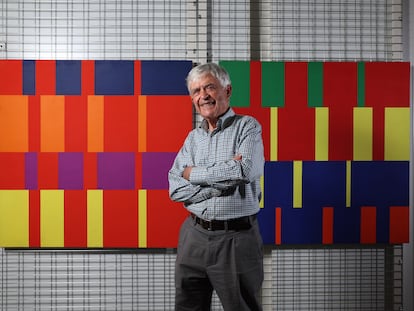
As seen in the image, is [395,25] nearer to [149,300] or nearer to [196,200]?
[196,200]

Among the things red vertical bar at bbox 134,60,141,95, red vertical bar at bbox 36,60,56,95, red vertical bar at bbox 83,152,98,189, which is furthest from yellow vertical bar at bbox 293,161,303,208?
red vertical bar at bbox 36,60,56,95

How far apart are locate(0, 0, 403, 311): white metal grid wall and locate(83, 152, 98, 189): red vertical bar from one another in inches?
13.0

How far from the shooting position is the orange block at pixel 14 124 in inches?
78.5

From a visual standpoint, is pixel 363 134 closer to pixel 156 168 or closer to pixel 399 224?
pixel 399 224

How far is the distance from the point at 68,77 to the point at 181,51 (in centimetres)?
52

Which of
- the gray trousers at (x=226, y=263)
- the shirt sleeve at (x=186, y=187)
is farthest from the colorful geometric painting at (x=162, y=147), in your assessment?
the gray trousers at (x=226, y=263)

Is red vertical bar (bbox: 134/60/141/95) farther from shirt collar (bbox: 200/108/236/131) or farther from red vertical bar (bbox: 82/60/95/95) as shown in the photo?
shirt collar (bbox: 200/108/236/131)

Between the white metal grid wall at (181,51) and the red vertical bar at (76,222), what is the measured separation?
8 centimetres

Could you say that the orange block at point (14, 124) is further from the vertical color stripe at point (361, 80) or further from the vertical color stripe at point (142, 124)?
the vertical color stripe at point (361, 80)

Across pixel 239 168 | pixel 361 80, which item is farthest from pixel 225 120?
pixel 361 80

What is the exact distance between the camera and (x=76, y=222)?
6.63 ft

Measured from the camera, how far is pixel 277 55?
81.8 inches

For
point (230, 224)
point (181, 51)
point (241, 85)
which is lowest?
point (230, 224)

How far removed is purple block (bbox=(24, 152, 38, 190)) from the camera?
6.57ft
